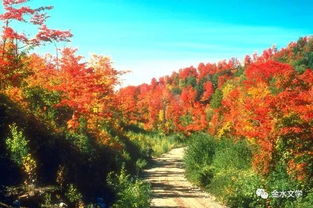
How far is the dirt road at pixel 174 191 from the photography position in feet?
60.7

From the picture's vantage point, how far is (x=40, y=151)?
1509 centimetres

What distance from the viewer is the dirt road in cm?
1852

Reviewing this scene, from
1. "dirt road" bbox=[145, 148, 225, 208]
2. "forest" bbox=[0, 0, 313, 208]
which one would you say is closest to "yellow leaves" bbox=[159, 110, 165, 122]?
"dirt road" bbox=[145, 148, 225, 208]

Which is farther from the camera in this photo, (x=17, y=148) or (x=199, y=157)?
(x=199, y=157)

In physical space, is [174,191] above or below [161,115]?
below

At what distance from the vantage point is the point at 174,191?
22047 millimetres

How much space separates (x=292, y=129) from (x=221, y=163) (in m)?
6.44

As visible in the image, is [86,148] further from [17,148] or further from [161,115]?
[161,115]

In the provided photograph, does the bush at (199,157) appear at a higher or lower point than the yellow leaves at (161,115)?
lower

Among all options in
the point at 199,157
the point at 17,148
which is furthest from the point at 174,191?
the point at 17,148

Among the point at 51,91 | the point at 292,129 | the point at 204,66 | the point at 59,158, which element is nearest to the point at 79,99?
the point at 51,91

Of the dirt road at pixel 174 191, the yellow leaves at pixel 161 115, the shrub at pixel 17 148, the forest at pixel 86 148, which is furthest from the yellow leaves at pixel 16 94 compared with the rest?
the yellow leaves at pixel 161 115

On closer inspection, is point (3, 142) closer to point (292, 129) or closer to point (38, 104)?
point (38, 104)

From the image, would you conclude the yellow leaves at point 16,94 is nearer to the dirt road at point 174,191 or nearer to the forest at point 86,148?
the forest at point 86,148
